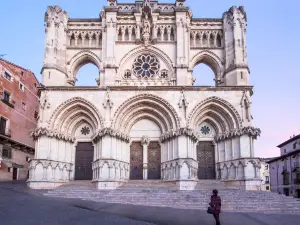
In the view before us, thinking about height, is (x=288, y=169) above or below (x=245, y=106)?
below

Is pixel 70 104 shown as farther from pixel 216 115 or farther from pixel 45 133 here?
pixel 216 115

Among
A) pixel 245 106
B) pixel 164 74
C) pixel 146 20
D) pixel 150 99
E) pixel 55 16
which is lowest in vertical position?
pixel 245 106

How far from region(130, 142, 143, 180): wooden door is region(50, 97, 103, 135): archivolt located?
357cm

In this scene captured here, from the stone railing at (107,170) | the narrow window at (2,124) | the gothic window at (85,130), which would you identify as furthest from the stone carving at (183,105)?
the narrow window at (2,124)

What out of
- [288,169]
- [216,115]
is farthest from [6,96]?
[288,169]

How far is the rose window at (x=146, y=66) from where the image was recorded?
2722 cm

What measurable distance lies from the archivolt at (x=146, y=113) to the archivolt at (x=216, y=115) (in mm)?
1611

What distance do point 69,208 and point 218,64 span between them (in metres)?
19.3

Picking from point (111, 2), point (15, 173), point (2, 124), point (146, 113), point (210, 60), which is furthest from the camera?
point (15, 173)

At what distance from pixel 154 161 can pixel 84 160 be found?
18.6 feet

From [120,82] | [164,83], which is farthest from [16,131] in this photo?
[164,83]

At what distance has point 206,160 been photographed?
2486 centimetres

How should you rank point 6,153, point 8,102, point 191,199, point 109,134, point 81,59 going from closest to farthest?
point 191,199 → point 109,134 → point 81,59 → point 6,153 → point 8,102

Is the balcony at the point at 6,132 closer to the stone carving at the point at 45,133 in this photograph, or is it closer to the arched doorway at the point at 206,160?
the stone carving at the point at 45,133
